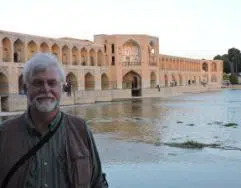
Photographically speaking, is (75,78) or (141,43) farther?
(141,43)

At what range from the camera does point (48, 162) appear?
1.87m

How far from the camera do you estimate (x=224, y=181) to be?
610cm

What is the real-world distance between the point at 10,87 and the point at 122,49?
16307 millimetres

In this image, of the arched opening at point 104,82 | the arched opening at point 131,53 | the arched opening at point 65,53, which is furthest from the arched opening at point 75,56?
the arched opening at point 131,53

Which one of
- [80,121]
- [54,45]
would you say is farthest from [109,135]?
[54,45]

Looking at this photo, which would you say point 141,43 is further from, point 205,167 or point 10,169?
point 10,169

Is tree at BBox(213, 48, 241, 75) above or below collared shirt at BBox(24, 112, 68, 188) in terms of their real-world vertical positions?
above

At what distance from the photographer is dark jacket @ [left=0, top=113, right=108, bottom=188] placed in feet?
6.12

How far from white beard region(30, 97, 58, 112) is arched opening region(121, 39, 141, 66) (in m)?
37.9

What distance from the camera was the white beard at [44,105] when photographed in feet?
6.23

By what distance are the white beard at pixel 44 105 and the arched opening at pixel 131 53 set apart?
37907 mm

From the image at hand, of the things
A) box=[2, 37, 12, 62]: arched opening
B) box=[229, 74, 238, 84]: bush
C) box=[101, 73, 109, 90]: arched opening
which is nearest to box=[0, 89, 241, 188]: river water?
box=[2, 37, 12, 62]: arched opening

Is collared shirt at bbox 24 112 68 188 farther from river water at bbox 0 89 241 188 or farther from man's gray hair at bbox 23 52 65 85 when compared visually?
river water at bbox 0 89 241 188

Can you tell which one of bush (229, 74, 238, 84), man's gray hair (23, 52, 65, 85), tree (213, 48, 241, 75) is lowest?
man's gray hair (23, 52, 65, 85)
